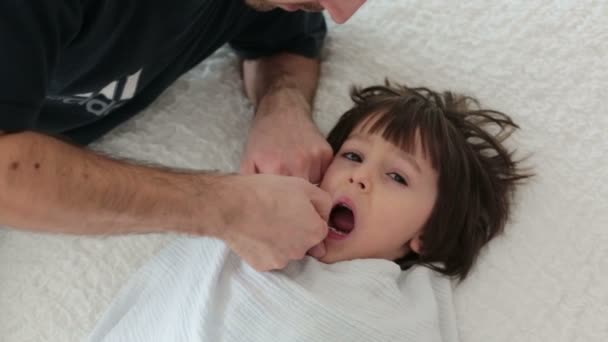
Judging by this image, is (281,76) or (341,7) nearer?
(341,7)

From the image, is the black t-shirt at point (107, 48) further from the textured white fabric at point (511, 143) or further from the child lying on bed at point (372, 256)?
the child lying on bed at point (372, 256)

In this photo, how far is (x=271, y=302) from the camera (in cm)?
91

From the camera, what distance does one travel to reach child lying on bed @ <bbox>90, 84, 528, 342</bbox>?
91cm

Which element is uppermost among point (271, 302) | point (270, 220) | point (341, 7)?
point (341, 7)

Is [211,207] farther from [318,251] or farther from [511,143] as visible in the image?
[511,143]

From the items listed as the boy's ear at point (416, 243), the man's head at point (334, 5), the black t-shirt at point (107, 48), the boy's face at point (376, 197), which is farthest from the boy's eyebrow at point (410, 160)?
the black t-shirt at point (107, 48)

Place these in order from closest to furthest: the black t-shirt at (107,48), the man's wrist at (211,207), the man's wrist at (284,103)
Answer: the black t-shirt at (107,48) < the man's wrist at (211,207) < the man's wrist at (284,103)

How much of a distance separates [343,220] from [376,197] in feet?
0.21

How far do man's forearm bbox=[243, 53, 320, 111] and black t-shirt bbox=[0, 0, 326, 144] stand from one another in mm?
18

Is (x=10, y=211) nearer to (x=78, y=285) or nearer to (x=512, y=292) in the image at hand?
(x=78, y=285)

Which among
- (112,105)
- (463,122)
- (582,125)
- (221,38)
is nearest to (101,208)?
(112,105)

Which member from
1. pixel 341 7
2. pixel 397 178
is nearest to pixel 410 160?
pixel 397 178

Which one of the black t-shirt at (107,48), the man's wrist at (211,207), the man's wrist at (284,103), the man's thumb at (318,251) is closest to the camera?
the black t-shirt at (107,48)

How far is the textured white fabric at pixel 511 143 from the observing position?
3.40 ft
